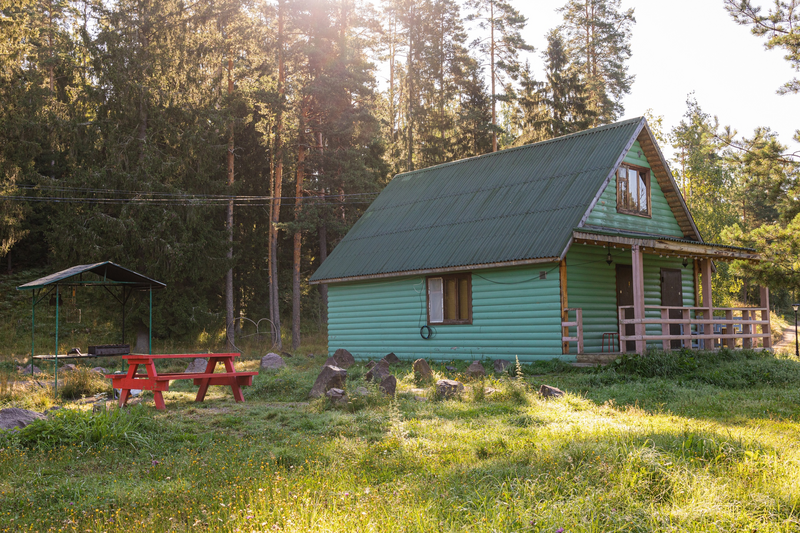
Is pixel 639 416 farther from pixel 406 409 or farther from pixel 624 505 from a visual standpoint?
pixel 624 505

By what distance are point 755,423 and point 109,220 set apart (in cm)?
2378

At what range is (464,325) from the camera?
18297mm

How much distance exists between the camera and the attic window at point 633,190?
18203 mm

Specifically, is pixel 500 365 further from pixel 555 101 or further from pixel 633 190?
pixel 555 101

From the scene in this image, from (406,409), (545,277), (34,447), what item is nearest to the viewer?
(34,447)

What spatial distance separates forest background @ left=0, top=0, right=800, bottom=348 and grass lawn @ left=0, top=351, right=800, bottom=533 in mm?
10307

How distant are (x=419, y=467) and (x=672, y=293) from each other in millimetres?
15377

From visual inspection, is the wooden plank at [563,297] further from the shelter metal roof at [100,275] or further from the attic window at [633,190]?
the shelter metal roof at [100,275]

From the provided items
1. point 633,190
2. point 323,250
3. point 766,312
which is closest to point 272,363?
point 633,190

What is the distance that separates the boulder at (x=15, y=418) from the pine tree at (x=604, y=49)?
36.1m

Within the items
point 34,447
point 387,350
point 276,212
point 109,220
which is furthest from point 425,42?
point 34,447

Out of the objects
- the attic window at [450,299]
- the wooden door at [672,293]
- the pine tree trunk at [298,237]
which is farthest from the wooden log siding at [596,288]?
the pine tree trunk at [298,237]

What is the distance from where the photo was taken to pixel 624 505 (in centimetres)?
491

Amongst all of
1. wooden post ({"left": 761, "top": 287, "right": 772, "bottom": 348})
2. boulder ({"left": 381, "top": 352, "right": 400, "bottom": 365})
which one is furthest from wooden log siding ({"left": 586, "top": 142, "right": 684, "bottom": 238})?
boulder ({"left": 381, "top": 352, "right": 400, "bottom": 365})
